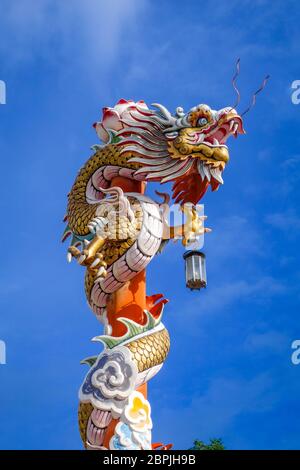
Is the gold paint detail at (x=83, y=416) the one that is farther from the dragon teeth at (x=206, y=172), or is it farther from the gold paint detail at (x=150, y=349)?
the dragon teeth at (x=206, y=172)

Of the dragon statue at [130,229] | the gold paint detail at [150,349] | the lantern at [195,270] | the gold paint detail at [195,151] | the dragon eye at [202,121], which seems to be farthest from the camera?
the dragon eye at [202,121]

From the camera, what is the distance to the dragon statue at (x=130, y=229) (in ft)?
29.5

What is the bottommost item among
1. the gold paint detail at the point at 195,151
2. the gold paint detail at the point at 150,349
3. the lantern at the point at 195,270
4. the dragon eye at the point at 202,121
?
the gold paint detail at the point at 150,349

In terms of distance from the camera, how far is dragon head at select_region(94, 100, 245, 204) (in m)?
9.86

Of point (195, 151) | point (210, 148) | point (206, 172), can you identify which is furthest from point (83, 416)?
point (210, 148)

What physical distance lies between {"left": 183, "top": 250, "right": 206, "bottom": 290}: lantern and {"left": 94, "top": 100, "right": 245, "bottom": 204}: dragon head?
2.97ft

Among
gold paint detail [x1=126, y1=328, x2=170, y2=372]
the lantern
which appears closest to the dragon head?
the lantern

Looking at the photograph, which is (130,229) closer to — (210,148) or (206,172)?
(206,172)

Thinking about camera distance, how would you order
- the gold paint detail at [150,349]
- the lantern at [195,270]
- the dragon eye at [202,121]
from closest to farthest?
1. the gold paint detail at [150,349]
2. the lantern at [195,270]
3. the dragon eye at [202,121]

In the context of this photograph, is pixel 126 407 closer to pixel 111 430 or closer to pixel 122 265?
pixel 111 430

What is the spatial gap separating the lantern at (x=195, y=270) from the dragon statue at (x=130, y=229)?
409 mm

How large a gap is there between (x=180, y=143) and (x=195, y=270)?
1522 mm

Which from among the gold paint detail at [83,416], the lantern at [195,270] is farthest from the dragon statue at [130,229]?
the lantern at [195,270]

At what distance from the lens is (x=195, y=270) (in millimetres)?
9445
